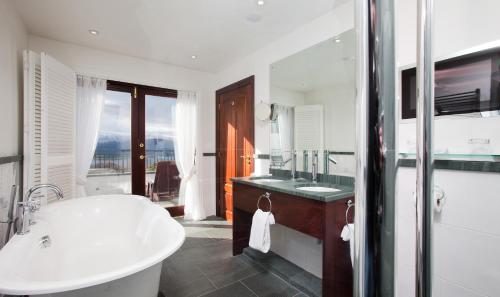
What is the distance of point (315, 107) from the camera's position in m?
2.33

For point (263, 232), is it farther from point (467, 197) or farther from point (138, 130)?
point (138, 130)

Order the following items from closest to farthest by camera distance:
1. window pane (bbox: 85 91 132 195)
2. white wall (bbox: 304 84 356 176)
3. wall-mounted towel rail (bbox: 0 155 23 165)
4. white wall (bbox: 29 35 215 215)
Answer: wall-mounted towel rail (bbox: 0 155 23 165) < white wall (bbox: 304 84 356 176) < white wall (bbox: 29 35 215 215) < window pane (bbox: 85 91 132 195)

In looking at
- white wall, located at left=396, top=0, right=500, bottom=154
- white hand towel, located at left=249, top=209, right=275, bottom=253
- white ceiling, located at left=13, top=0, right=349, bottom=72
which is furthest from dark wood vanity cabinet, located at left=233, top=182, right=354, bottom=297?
white ceiling, located at left=13, top=0, right=349, bottom=72

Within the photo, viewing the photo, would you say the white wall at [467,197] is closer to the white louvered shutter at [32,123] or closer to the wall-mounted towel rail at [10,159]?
the wall-mounted towel rail at [10,159]

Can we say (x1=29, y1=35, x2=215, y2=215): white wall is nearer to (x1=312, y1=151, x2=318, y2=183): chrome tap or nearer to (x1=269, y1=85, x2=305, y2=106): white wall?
(x1=269, y1=85, x2=305, y2=106): white wall

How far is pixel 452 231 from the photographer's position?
4.36ft

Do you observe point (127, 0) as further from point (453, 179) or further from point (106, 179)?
point (453, 179)

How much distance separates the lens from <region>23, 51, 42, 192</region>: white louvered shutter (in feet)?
7.35

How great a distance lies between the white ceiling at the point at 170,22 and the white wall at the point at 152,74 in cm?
12

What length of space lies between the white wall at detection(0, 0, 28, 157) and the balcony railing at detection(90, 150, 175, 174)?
34.1 inches

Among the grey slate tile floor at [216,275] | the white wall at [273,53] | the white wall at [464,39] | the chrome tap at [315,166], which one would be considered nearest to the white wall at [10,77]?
the grey slate tile floor at [216,275]

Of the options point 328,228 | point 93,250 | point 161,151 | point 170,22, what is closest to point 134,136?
point 161,151

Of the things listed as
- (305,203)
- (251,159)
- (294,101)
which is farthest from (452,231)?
(251,159)

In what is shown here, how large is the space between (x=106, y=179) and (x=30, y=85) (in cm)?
139
